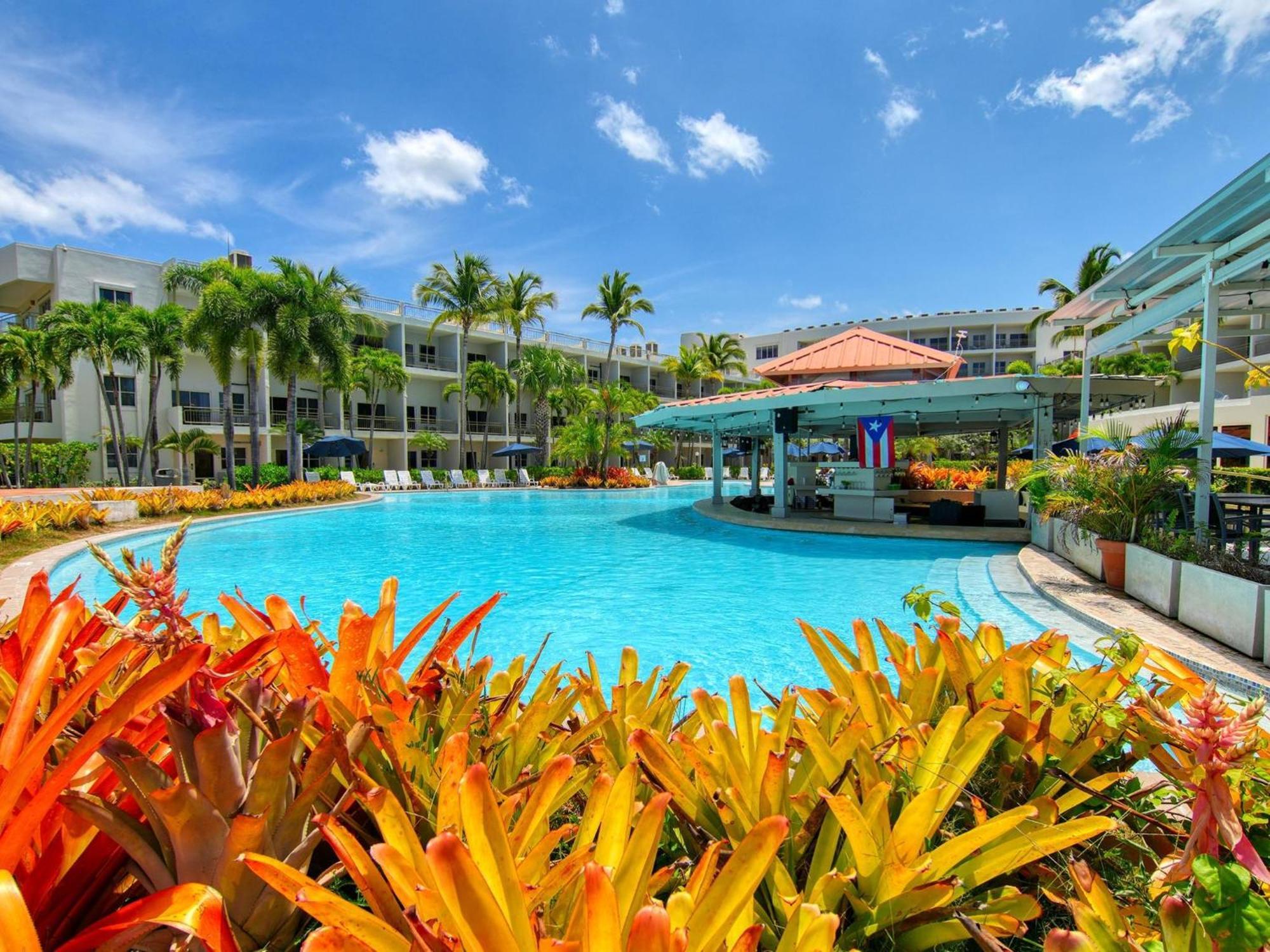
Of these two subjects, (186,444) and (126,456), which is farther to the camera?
(186,444)

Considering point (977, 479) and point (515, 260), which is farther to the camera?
point (515, 260)

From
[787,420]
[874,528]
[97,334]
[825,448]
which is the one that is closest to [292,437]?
[97,334]

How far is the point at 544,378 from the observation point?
37344mm

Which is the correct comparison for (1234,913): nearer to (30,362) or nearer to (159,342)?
(159,342)

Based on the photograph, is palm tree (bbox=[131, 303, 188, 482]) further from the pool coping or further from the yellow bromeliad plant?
the yellow bromeliad plant

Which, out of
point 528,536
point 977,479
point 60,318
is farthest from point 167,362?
point 977,479

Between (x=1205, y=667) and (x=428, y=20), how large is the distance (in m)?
14.0

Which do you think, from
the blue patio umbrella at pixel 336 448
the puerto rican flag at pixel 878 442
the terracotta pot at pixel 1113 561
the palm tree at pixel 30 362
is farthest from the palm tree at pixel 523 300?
the terracotta pot at pixel 1113 561

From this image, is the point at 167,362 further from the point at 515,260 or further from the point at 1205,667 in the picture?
the point at 1205,667

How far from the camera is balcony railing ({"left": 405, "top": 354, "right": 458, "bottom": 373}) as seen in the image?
138 feet

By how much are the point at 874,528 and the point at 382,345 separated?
36468mm

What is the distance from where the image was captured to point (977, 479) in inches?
893

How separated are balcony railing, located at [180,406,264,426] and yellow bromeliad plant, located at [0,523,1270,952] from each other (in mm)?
35265

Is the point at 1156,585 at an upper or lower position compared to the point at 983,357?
lower
